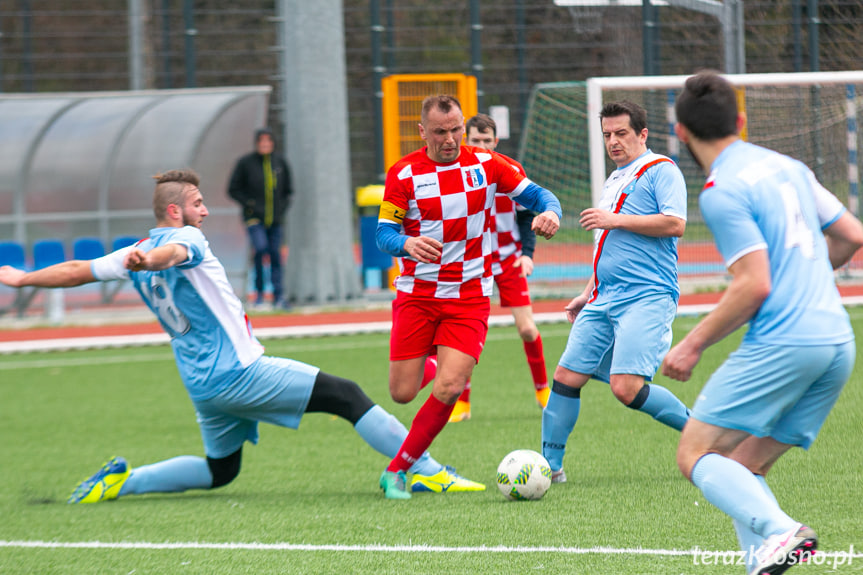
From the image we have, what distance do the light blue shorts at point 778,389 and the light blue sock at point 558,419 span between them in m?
1.87

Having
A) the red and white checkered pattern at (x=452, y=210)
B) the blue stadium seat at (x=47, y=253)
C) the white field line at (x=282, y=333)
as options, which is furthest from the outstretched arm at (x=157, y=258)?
the blue stadium seat at (x=47, y=253)

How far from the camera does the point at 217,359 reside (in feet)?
16.5

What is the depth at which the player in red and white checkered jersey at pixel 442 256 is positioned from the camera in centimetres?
514

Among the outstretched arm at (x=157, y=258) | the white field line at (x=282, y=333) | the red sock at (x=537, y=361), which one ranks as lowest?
the white field line at (x=282, y=333)

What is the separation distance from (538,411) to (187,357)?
2998mm

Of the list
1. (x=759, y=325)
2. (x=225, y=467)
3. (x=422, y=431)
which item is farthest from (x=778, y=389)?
(x=225, y=467)

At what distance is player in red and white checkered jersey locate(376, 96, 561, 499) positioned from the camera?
5.14 meters

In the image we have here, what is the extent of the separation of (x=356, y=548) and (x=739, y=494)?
1722 millimetres

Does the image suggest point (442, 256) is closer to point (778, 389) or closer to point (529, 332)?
point (529, 332)

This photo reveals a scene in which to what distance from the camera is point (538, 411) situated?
734cm

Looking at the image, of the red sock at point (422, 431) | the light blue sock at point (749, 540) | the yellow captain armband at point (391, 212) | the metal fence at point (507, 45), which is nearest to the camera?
the light blue sock at point (749, 540)

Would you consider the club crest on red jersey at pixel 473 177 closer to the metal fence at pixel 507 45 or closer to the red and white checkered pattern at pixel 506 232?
the red and white checkered pattern at pixel 506 232

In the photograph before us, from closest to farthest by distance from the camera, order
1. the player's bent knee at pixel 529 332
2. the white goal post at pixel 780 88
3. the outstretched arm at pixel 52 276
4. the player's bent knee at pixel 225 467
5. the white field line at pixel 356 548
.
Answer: the white field line at pixel 356 548, the outstretched arm at pixel 52 276, the player's bent knee at pixel 225 467, the player's bent knee at pixel 529 332, the white goal post at pixel 780 88

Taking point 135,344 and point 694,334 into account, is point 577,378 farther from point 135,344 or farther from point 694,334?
point 135,344
